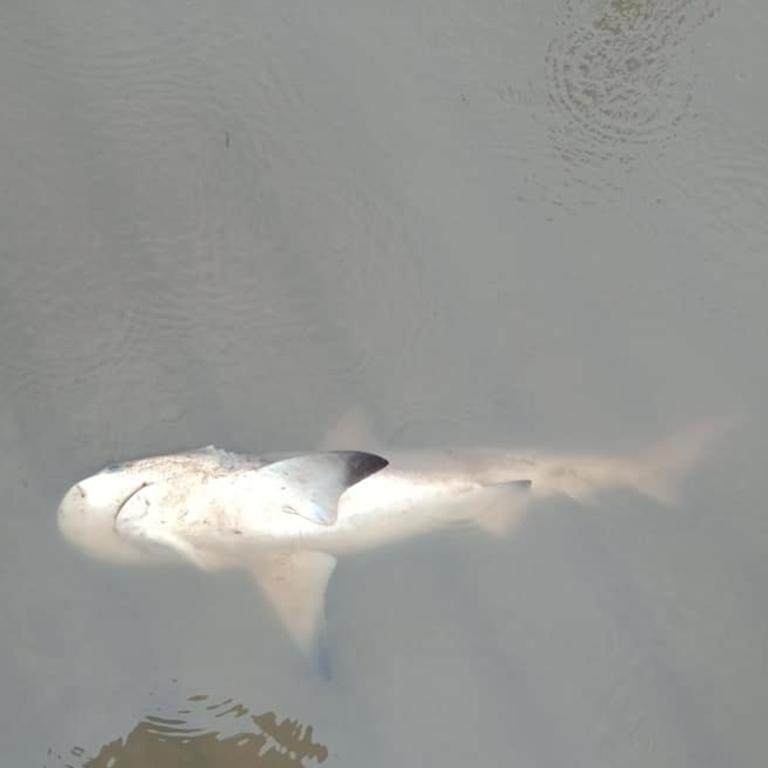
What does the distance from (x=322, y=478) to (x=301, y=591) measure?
721 millimetres

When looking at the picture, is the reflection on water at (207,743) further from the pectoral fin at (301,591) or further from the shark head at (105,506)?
the shark head at (105,506)

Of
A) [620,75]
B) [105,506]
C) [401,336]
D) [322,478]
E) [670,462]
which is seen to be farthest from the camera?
[620,75]

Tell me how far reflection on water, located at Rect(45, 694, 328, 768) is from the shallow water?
18 mm

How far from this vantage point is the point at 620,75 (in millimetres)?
5805

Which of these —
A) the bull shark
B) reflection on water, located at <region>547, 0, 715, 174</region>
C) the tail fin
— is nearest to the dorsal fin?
the bull shark

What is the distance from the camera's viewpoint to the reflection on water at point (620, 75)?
18.8 feet

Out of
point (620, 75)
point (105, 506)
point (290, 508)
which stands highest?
point (620, 75)

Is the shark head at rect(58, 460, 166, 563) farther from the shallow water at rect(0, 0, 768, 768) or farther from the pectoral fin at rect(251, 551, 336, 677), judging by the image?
the pectoral fin at rect(251, 551, 336, 677)

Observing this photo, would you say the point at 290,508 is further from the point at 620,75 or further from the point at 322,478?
the point at 620,75

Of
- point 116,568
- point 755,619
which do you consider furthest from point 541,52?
point 116,568

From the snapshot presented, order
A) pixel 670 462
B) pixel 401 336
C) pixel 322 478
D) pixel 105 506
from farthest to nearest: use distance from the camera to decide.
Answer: pixel 401 336
pixel 670 462
pixel 105 506
pixel 322 478

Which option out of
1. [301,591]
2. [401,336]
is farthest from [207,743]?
[401,336]

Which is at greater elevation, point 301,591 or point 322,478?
point 322,478

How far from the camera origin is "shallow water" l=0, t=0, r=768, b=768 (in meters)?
4.74
